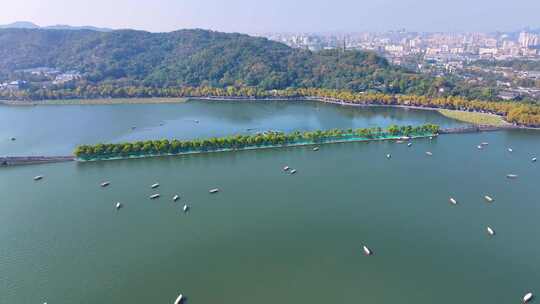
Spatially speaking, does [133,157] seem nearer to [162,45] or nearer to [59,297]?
[59,297]

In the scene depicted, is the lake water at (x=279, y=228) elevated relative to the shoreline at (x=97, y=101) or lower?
lower

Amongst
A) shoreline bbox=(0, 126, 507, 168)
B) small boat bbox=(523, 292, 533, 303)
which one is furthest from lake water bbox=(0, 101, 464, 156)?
small boat bbox=(523, 292, 533, 303)

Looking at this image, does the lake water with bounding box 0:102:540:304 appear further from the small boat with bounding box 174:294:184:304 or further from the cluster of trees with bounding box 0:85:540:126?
the cluster of trees with bounding box 0:85:540:126

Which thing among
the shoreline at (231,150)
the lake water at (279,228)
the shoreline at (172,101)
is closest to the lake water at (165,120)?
the shoreline at (172,101)

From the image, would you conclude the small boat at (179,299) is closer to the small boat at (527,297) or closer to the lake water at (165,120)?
the small boat at (527,297)

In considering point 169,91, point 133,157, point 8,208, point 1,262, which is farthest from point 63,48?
point 1,262

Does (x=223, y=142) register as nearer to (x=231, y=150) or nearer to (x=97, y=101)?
(x=231, y=150)
